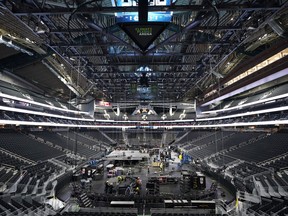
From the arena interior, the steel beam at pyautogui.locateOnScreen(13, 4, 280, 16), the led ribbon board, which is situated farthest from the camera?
the arena interior

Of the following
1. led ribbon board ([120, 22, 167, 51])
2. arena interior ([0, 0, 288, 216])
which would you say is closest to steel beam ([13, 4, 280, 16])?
arena interior ([0, 0, 288, 216])

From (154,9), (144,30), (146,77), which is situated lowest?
(144,30)

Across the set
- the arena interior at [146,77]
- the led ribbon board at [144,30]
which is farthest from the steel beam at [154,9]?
the led ribbon board at [144,30]

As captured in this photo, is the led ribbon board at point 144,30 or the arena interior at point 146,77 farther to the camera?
the arena interior at point 146,77

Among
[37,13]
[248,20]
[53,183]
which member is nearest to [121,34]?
[37,13]

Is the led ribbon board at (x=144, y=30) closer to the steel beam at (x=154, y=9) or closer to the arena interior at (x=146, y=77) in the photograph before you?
the arena interior at (x=146, y=77)

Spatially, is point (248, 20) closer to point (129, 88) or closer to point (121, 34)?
point (121, 34)

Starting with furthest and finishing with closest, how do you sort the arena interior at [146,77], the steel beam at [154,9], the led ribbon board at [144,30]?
the arena interior at [146,77] → the steel beam at [154,9] → the led ribbon board at [144,30]

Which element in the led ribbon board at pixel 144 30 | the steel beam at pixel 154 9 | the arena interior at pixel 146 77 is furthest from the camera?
the arena interior at pixel 146 77

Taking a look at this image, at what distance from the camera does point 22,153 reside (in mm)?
14086

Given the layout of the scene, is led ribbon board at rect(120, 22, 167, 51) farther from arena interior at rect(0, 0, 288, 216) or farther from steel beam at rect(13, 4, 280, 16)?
steel beam at rect(13, 4, 280, 16)

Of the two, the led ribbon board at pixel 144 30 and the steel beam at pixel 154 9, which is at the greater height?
the steel beam at pixel 154 9

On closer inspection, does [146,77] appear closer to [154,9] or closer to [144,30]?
[154,9]

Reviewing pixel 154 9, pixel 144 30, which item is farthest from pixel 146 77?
pixel 144 30
